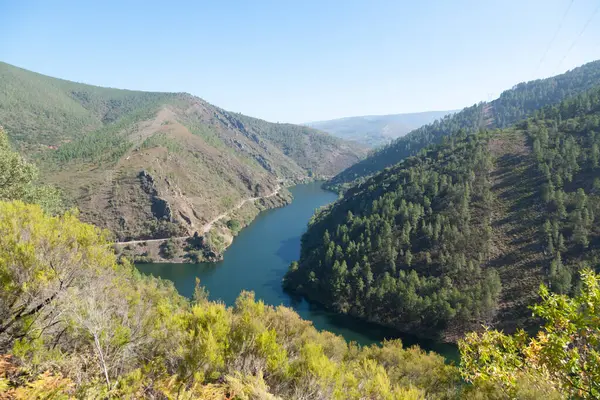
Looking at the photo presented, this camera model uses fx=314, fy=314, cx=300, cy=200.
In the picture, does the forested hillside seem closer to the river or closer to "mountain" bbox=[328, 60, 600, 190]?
the river

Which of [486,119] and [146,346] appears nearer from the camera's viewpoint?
[146,346]

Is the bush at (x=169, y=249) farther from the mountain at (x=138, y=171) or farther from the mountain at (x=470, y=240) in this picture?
the mountain at (x=470, y=240)

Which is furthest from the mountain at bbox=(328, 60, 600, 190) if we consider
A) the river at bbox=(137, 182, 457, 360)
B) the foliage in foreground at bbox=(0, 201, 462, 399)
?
the foliage in foreground at bbox=(0, 201, 462, 399)

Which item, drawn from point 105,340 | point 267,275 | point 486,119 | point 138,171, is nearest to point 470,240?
point 267,275

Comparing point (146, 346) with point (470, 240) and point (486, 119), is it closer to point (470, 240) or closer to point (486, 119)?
point (470, 240)

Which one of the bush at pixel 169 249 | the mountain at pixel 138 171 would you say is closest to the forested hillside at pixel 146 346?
the bush at pixel 169 249

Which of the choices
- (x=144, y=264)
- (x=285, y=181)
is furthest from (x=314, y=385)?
(x=285, y=181)

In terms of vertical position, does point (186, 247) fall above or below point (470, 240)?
below
